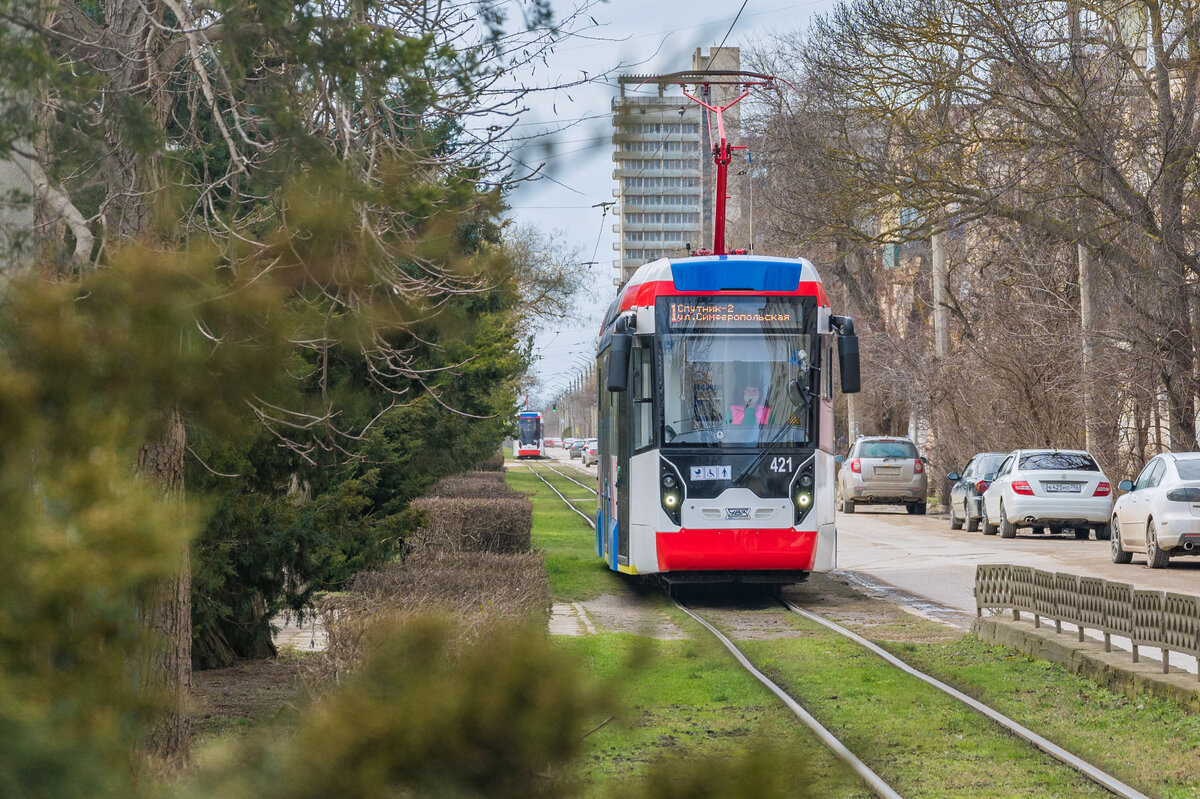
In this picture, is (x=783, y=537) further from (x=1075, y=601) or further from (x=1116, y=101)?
(x=1116, y=101)

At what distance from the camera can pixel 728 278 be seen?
14750 millimetres

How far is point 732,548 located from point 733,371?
1.81 meters

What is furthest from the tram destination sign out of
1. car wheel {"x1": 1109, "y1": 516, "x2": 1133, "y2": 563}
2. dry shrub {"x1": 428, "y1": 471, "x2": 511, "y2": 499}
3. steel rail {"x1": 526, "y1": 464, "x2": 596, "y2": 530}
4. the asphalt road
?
steel rail {"x1": 526, "y1": 464, "x2": 596, "y2": 530}

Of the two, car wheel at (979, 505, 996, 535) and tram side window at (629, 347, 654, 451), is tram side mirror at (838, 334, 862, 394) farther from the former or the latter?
car wheel at (979, 505, 996, 535)

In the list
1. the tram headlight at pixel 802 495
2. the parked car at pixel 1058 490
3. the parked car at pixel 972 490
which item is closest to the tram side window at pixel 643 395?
the tram headlight at pixel 802 495

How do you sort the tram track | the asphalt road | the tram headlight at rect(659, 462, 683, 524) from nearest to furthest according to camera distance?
1. the tram track
2. the tram headlight at rect(659, 462, 683, 524)
3. the asphalt road

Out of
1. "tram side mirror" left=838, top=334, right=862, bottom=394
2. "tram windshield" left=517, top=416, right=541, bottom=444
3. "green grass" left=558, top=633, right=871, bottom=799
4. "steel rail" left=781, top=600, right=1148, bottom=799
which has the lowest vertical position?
"steel rail" left=781, top=600, right=1148, bottom=799

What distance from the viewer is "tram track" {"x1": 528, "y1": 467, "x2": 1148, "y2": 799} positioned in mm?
4766

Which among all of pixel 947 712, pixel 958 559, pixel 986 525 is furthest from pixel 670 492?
pixel 986 525

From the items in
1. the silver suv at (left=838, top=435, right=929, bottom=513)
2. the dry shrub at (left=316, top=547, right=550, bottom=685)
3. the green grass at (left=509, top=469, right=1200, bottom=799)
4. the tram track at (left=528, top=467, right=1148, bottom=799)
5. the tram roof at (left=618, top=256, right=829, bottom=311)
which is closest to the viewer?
the tram track at (left=528, top=467, right=1148, bottom=799)

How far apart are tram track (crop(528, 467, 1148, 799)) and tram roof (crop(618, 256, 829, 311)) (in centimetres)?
331

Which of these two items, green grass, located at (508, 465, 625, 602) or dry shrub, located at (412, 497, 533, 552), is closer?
dry shrub, located at (412, 497, 533, 552)

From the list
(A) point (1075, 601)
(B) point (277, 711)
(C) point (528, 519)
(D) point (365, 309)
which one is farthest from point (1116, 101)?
(B) point (277, 711)

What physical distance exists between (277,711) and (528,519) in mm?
15246
